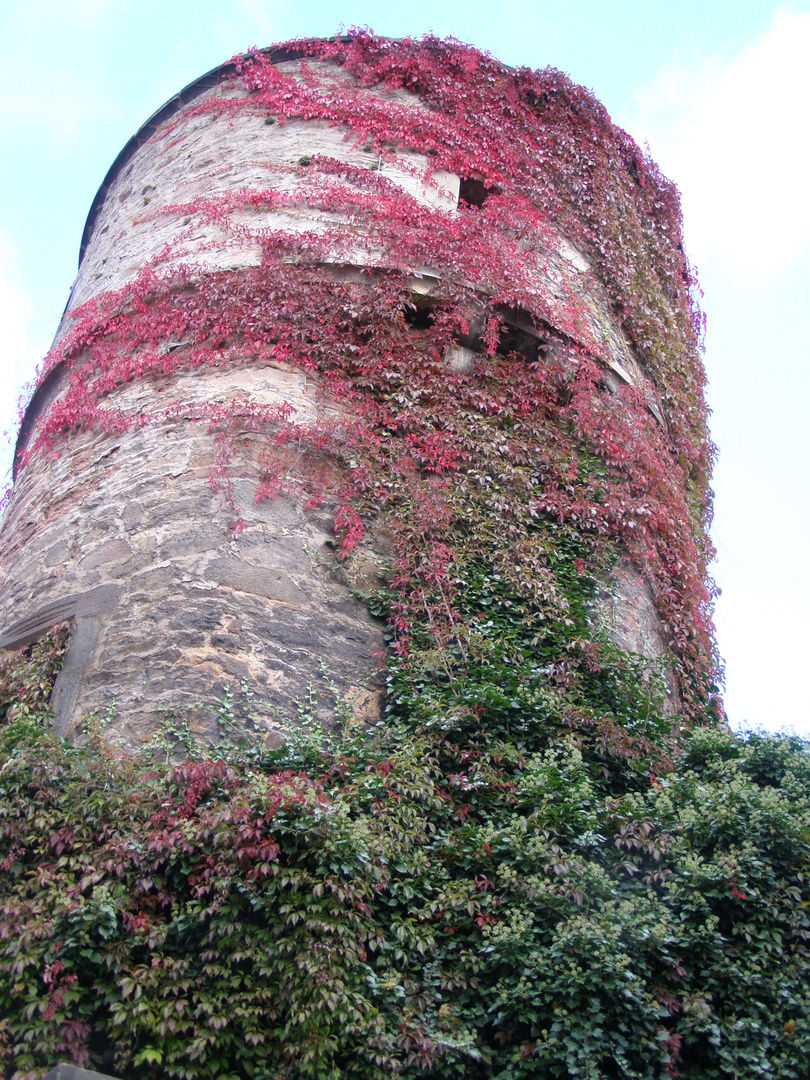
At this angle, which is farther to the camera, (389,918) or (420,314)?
(420,314)

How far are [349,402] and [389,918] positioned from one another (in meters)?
3.62

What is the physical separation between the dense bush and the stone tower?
80 centimetres

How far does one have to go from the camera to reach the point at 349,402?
7.23 meters

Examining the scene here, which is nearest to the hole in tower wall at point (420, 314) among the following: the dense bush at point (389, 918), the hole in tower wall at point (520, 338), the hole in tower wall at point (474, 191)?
the hole in tower wall at point (520, 338)

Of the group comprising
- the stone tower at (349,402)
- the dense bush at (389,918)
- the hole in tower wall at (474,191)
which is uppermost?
the hole in tower wall at (474,191)

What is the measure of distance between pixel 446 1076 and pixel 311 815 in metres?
1.14

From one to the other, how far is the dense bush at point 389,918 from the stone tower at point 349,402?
0.80 meters

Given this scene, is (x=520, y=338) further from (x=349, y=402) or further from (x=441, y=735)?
(x=441, y=735)

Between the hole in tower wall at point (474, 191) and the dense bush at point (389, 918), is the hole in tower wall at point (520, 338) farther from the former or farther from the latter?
the dense bush at point (389, 918)

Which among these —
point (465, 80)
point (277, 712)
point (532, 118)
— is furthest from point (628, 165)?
point (277, 712)

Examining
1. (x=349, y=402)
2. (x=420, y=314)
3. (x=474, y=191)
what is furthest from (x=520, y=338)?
(x=474, y=191)

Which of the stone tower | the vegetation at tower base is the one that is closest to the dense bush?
the vegetation at tower base

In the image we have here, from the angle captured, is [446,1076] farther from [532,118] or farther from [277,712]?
[532,118]

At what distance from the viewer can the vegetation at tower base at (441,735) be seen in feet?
13.7
